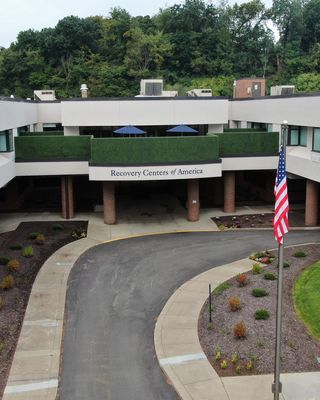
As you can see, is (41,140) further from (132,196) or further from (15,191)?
(132,196)

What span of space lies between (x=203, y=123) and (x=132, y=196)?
9.93m

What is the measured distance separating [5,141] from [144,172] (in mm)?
10345

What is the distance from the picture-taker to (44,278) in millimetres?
28859

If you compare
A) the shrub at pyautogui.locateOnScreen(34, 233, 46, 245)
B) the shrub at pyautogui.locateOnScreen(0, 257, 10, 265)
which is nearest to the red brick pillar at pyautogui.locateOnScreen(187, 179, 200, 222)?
the shrub at pyautogui.locateOnScreen(34, 233, 46, 245)

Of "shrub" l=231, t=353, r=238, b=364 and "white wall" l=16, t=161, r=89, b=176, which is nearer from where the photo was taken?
"shrub" l=231, t=353, r=238, b=364

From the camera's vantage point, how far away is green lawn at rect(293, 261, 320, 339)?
22388mm

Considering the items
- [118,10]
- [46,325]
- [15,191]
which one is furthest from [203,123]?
[118,10]

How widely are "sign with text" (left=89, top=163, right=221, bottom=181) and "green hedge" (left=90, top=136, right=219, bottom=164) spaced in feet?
1.59

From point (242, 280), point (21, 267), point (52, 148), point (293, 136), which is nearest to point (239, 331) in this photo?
point (242, 280)

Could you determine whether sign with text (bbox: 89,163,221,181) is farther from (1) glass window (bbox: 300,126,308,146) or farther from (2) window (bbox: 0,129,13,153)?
(1) glass window (bbox: 300,126,308,146)

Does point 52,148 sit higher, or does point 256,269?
point 52,148

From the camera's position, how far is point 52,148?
1628 inches

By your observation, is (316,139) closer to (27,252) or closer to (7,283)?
(27,252)

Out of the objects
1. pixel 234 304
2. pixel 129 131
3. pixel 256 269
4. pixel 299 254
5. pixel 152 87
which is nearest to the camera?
pixel 234 304
